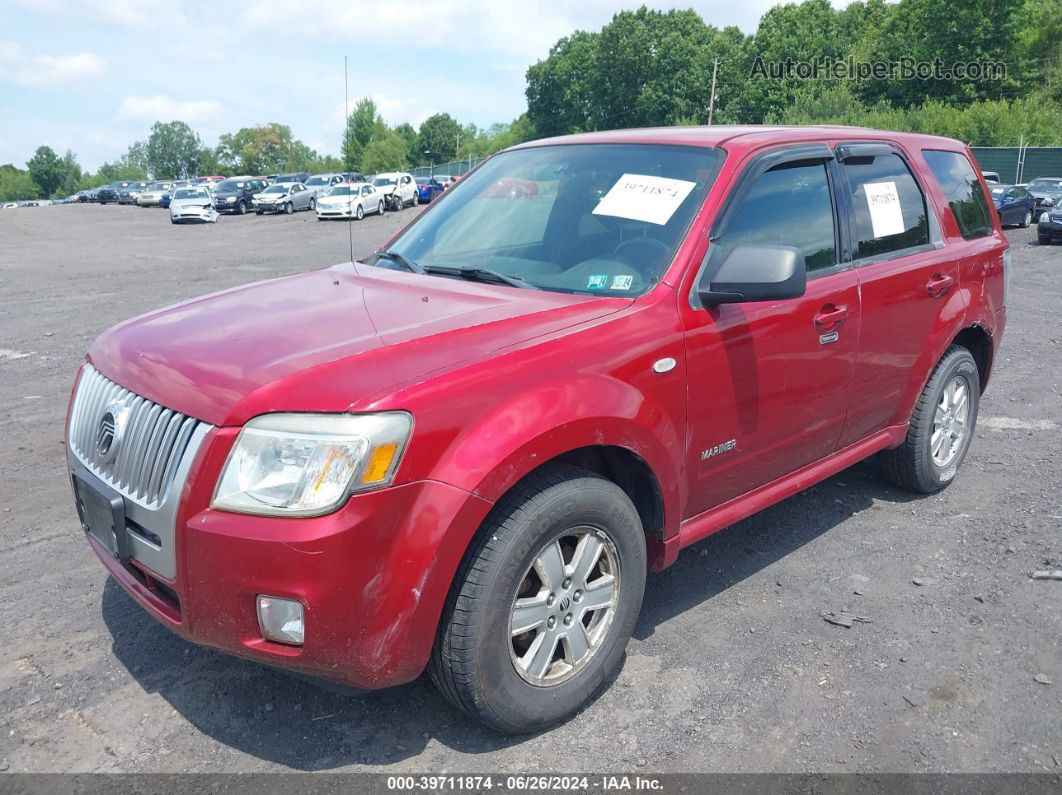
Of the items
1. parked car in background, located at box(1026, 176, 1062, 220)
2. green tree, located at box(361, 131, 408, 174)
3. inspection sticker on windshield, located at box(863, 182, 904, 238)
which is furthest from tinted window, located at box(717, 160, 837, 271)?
green tree, located at box(361, 131, 408, 174)

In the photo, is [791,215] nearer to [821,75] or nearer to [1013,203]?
[1013,203]

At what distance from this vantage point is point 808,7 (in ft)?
246

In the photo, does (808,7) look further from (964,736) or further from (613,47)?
(964,736)

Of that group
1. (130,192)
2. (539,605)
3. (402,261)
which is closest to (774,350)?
(539,605)

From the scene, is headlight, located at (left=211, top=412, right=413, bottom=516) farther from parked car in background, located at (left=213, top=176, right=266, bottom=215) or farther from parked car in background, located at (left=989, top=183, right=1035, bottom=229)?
parked car in background, located at (left=213, top=176, right=266, bottom=215)

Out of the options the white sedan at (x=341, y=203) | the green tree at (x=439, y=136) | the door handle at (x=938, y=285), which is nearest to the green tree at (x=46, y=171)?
the green tree at (x=439, y=136)

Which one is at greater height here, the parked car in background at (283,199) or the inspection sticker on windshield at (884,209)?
the parked car in background at (283,199)

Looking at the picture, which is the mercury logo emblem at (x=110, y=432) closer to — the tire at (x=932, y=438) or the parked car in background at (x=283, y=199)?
the tire at (x=932, y=438)

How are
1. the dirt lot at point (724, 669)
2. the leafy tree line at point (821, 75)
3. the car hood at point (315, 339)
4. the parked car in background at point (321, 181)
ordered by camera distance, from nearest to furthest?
the car hood at point (315, 339)
the dirt lot at point (724, 669)
the parked car in background at point (321, 181)
the leafy tree line at point (821, 75)

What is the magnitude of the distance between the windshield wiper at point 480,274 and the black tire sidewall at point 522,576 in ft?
3.13

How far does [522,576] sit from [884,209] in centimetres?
275

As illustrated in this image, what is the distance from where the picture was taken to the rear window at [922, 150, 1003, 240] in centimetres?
482

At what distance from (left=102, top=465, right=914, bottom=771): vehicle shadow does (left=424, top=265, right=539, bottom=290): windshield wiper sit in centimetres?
148

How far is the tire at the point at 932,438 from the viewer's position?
15.5 ft
